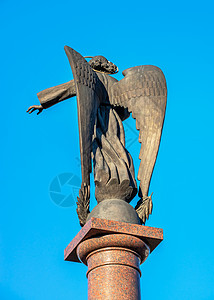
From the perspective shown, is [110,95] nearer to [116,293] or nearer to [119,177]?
[119,177]

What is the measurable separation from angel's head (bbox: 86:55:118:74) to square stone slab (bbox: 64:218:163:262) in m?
3.84

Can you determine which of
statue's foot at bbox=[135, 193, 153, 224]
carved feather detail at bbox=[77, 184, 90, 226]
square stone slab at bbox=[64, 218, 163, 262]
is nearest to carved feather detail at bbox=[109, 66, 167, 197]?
statue's foot at bbox=[135, 193, 153, 224]

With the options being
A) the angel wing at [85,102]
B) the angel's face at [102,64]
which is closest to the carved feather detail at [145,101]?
the angel's face at [102,64]

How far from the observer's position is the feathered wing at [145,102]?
27.8ft

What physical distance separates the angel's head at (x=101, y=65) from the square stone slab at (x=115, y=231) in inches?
151

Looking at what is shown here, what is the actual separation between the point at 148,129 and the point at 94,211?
2139mm

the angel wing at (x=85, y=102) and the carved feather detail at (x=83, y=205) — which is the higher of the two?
the angel wing at (x=85, y=102)

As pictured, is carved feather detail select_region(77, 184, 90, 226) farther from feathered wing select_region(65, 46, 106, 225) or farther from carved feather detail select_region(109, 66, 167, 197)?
carved feather detail select_region(109, 66, 167, 197)

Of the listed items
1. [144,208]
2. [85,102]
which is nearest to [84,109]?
[85,102]

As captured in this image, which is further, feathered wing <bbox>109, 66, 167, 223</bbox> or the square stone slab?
feathered wing <bbox>109, 66, 167, 223</bbox>

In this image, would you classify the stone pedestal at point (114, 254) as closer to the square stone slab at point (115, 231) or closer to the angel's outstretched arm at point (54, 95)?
the square stone slab at point (115, 231)

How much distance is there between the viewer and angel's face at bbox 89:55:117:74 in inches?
372

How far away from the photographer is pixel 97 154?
798 cm

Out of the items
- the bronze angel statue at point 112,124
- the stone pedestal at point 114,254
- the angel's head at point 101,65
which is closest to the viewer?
the stone pedestal at point 114,254
